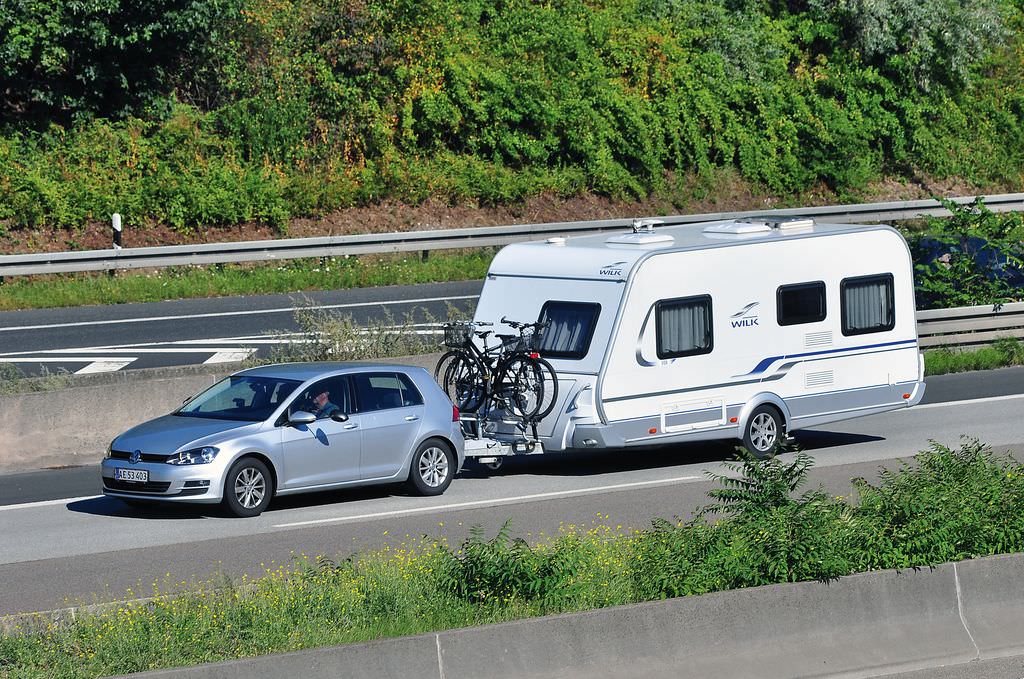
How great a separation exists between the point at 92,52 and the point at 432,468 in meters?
19.7

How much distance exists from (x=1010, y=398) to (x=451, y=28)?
19351 millimetres

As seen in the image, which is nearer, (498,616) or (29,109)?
(498,616)

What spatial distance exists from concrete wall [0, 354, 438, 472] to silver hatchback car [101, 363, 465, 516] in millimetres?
2737

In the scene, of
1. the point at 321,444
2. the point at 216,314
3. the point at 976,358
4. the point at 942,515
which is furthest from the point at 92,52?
the point at 942,515

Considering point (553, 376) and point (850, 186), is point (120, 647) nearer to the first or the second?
point (553, 376)

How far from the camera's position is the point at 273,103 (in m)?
33.8

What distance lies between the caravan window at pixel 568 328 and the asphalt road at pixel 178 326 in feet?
14.0

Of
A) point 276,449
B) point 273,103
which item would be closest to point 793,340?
point 276,449

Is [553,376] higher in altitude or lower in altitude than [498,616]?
higher

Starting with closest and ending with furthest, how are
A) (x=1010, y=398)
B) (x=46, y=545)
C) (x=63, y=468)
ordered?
(x=46, y=545)
(x=63, y=468)
(x=1010, y=398)

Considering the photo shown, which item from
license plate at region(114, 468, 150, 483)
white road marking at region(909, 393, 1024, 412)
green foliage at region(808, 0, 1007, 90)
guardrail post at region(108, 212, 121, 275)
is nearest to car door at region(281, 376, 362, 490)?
license plate at region(114, 468, 150, 483)

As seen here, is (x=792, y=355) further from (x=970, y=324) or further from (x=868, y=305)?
(x=970, y=324)

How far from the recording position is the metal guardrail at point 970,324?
23.3 metres

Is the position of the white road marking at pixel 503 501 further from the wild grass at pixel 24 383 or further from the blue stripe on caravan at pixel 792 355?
the wild grass at pixel 24 383
